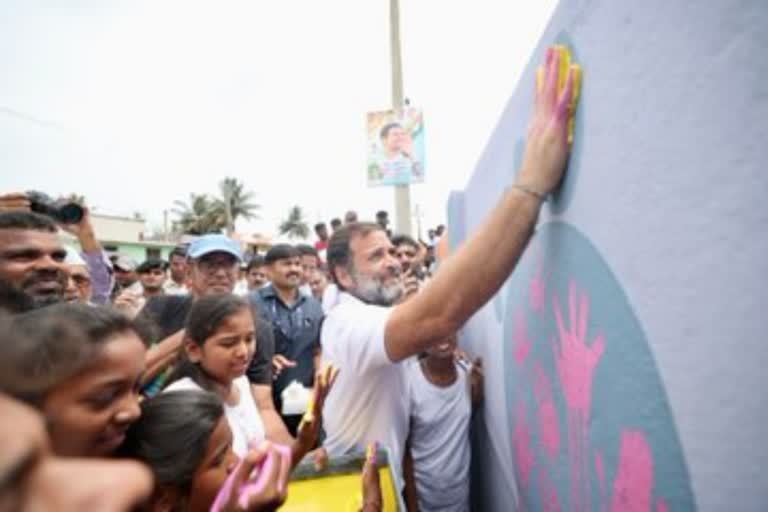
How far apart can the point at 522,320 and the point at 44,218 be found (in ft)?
6.43

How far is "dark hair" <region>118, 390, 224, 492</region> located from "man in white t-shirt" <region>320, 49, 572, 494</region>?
52cm

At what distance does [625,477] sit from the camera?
3.24 feet

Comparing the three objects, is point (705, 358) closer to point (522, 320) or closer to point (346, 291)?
point (522, 320)

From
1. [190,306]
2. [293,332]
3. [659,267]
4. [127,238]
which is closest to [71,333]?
[659,267]

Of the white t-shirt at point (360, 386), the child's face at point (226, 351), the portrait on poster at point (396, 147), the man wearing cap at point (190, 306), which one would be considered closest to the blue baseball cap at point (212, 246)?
the man wearing cap at point (190, 306)

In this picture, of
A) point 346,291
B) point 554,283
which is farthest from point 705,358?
point 346,291

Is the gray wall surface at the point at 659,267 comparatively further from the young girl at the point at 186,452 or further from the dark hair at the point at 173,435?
the dark hair at the point at 173,435

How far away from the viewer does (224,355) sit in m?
1.86

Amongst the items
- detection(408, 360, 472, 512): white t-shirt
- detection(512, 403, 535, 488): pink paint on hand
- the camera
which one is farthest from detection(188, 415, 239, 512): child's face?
the camera

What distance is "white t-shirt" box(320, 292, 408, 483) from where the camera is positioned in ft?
4.87

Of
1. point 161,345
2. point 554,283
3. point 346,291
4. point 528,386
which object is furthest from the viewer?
point 161,345

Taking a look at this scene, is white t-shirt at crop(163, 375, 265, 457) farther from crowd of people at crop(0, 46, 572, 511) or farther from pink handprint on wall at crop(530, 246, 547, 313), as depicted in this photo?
pink handprint on wall at crop(530, 246, 547, 313)

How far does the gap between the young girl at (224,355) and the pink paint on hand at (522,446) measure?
0.99 metres

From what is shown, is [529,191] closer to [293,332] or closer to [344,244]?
[344,244]
